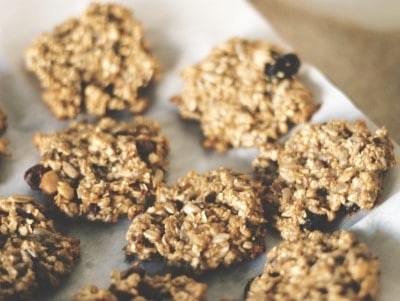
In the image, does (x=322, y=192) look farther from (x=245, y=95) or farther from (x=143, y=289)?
(x=143, y=289)

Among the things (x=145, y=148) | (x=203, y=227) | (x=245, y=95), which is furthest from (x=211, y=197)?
(x=245, y=95)

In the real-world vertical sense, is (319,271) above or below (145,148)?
below

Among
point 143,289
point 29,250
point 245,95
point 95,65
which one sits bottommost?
point 143,289

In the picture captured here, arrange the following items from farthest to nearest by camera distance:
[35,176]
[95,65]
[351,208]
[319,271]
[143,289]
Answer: [95,65] → [35,176] → [351,208] → [143,289] → [319,271]

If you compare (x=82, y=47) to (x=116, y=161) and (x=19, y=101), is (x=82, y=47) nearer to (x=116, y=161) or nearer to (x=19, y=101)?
(x=19, y=101)

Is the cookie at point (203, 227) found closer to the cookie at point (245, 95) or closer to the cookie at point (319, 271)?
the cookie at point (319, 271)

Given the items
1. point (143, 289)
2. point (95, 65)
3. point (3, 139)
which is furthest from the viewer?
point (95, 65)
